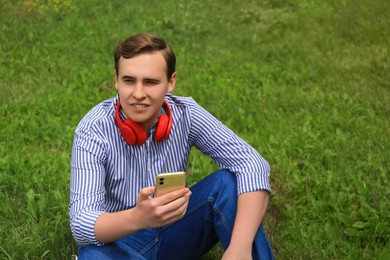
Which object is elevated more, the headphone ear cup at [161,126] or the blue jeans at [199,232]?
the headphone ear cup at [161,126]

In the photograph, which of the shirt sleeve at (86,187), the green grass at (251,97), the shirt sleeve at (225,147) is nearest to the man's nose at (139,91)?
the shirt sleeve at (86,187)

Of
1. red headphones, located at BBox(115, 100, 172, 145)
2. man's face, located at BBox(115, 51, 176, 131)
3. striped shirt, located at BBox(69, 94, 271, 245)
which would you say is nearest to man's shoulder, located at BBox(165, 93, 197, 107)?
striped shirt, located at BBox(69, 94, 271, 245)

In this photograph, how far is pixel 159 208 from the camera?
2.66 metres

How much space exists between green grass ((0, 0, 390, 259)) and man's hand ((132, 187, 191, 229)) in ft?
3.87

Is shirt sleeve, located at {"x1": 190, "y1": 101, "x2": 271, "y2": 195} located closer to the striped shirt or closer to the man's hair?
the striped shirt

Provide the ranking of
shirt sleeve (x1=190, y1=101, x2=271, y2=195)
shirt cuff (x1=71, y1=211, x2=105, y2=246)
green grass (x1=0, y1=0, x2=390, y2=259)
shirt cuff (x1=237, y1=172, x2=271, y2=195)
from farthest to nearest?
green grass (x1=0, y1=0, x2=390, y2=259) < shirt sleeve (x1=190, y1=101, x2=271, y2=195) < shirt cuff (x1=237, y1=172, x2=271, y2=195) < shirt cuff (x1=71, y1=211, x2=105, y2=246)

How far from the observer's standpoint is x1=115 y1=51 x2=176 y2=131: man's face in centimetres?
308

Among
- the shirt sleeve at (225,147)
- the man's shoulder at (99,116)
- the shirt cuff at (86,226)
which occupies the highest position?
the man's shoulder at (99,116)

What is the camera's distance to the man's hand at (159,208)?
2.64 meters

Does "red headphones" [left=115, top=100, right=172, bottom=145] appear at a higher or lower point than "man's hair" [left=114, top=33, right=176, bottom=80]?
lower

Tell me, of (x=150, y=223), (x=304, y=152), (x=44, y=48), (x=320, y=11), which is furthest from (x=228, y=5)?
(x=150, y=223)

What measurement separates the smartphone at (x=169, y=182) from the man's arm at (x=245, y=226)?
0.50m

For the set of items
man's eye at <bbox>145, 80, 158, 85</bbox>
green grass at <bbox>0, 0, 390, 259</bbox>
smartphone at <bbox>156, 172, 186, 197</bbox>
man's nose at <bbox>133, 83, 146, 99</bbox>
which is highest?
man's eye at <bbox>145, 80, 158, 85</bbox>

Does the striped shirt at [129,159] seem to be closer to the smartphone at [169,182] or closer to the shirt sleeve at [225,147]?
the shirt sleeve at [225,147]
